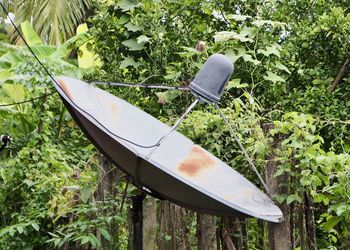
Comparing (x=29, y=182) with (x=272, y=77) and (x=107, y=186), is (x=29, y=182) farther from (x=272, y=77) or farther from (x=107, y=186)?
(x=272, y=77)

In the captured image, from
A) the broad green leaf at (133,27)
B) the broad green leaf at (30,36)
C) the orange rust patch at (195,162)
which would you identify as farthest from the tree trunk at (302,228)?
the broad green leaf at (30,36)

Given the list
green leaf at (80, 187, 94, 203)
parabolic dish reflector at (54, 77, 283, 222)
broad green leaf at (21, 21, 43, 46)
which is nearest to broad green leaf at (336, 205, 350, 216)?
parabolic dish reflector at (54, 77, 283, 222)

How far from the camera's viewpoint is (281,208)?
8.82 ft

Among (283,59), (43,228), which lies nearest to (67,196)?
(43,228)

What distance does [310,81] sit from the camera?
392 cm

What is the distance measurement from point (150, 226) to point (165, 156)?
694 millimetres

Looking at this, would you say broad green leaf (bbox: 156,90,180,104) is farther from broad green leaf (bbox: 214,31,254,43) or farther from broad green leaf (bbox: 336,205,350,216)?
broad green leaf (bbox: 336,205,350,216)

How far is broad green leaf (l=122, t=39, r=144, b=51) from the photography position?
396 cm

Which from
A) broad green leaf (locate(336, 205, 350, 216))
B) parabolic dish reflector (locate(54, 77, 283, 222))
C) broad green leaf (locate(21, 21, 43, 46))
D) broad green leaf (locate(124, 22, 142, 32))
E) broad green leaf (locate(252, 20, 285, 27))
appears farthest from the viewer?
broad green leaf (locate(21, 21, 43, 46))

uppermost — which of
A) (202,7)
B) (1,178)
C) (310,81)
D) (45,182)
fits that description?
(202,7)

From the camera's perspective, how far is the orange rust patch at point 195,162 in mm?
2679

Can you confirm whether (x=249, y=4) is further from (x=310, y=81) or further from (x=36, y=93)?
(x=36, y=93)

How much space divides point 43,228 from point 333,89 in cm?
233

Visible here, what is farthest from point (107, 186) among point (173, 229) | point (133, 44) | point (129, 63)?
point (133, 44)
